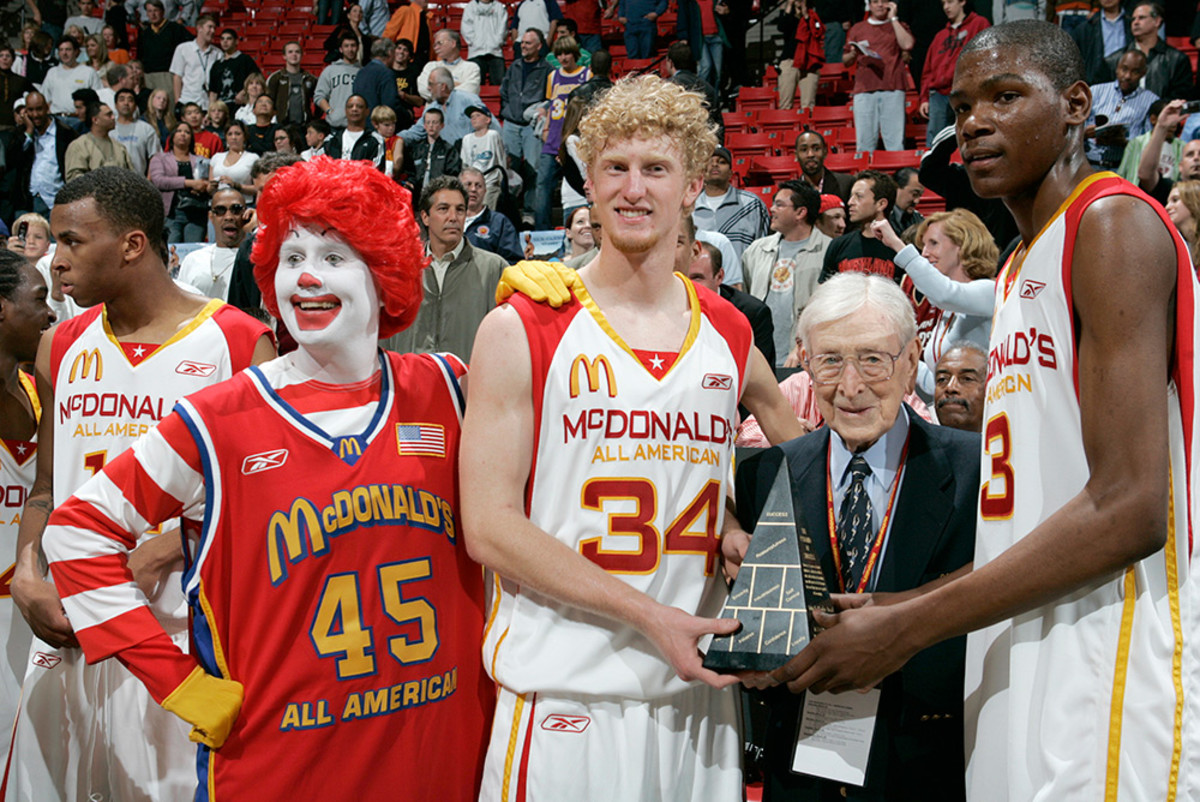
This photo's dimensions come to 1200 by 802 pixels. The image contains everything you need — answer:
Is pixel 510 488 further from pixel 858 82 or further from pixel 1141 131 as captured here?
pixel 858 82

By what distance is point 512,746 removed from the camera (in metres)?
2.59

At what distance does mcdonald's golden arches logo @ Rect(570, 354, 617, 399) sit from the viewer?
2.63 m

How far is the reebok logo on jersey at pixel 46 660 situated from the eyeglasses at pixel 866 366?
2.45 metres

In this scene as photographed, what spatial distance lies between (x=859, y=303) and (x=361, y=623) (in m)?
1.42

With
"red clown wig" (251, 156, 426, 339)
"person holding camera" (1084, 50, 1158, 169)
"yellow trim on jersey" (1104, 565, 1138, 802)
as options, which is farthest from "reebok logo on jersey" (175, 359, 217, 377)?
"person holding camera" (1084, 50, 1158, 169)

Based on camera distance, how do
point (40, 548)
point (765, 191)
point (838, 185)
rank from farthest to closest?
point (765, 191) → point (838, 185) → point (40, 548)

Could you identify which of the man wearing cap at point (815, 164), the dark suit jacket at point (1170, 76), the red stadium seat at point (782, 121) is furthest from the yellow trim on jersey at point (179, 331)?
the red stadium seat at point (782, 121)

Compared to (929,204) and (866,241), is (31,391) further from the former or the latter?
(929,204)

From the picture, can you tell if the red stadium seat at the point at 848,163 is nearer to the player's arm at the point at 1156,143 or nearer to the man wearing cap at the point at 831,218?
the man wearing cap at the point at 831,218

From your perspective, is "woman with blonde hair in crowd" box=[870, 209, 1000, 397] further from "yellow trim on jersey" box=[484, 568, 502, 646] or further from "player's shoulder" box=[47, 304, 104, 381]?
"player's shoulder" box=[47, 304, 104, 381]

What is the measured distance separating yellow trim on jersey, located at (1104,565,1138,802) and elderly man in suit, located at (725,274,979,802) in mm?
487

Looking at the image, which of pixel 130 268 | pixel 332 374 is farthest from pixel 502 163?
pixel 332 374

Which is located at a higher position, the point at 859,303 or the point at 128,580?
the point at 859,303

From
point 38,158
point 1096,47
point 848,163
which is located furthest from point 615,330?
point 38,158
